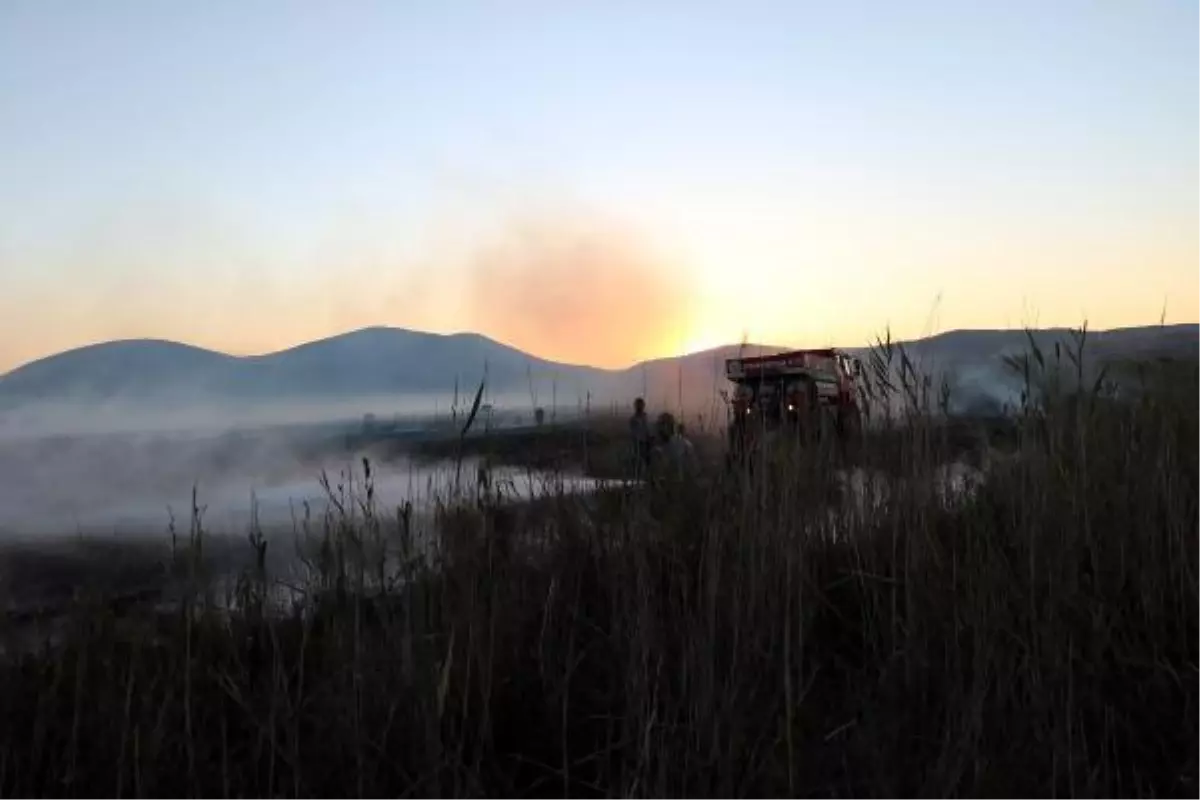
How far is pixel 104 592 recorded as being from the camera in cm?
414

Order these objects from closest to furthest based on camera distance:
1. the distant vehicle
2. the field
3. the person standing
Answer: the field < the distant vehicle < the person standing

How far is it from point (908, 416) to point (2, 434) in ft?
141

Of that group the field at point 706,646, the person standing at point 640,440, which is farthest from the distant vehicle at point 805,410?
the person standing at point 640,440

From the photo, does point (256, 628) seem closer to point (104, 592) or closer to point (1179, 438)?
point (104, 592)

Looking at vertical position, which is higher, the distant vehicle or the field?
the distant vehicle

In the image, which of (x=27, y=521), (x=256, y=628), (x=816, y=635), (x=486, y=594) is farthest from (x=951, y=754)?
(x=27, y=521)

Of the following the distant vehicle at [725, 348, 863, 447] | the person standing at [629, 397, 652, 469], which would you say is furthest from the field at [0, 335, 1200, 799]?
the person standing at [629, 397, 652, 469]

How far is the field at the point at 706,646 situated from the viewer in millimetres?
2949

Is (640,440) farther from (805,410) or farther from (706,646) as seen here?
(706,646)

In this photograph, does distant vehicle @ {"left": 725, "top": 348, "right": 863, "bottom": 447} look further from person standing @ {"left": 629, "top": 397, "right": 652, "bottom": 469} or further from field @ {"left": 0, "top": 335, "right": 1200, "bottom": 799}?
person standing @ {"left": 629, "top": 397, "right": 652, "bottom": 469}

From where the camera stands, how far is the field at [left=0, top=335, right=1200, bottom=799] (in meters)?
2.95

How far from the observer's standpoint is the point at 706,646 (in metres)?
3.06

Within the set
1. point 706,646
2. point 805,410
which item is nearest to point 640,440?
point 805,410

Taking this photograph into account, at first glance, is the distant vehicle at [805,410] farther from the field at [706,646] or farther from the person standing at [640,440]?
the person standing at [640,440]
